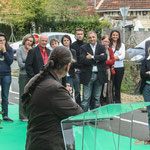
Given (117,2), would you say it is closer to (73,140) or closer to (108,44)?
(108,44)

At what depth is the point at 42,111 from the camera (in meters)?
2.99

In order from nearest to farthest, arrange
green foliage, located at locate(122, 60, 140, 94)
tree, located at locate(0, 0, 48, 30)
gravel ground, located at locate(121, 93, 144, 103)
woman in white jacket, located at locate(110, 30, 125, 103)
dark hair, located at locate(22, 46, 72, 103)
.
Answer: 1. dark hair, located at locate(22, 46, 72, 103)
2. woman in white jacket, located at locate(110, 30, 125, 103)
3. gravel ground, located at locate(121, 93, 144, 103)
4. green foliage, located at locate(122, 60, 140, 94)
5. tree, located at locate(0, 0, 48, 30)

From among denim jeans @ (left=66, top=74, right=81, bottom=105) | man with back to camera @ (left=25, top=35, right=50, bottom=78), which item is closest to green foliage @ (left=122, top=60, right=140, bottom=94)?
denim jeans @ (left=66, top=74, right=81, bottom=105)

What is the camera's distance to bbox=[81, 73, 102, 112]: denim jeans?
26.3 feet

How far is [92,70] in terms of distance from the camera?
26.3 ft

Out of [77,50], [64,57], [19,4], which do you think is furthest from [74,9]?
[64,57]

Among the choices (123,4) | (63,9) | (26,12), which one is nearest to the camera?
(26,12)

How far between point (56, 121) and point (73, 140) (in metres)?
0.26

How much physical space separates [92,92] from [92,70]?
0.53 m

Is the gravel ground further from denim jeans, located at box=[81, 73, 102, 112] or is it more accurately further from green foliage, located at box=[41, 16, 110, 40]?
green foliage, located at box=[41, 16, 110, 40]

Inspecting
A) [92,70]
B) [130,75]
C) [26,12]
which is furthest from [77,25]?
[92,70]

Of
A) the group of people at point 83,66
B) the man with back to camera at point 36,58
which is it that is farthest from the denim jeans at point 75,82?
the man with back to camera at point 36,58

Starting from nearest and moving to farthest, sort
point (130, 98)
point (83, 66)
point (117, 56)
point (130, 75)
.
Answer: point (83, 66), point (117, 56), point (130, 98), point (130, 75)

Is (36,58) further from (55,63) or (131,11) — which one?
(131,11)
